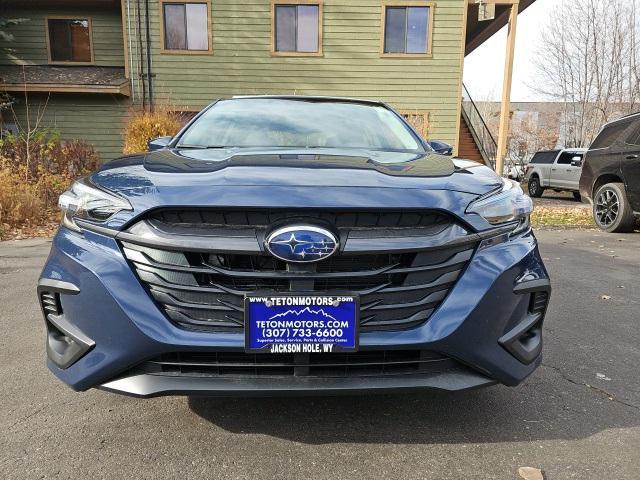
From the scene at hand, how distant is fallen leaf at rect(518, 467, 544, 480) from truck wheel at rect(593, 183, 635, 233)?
6.78m

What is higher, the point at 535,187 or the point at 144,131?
the point at 144,131

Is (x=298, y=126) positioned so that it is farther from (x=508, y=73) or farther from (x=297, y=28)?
(x=297, y=28)

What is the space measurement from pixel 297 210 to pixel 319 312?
36cm

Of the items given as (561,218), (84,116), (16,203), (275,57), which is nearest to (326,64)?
(275,57)

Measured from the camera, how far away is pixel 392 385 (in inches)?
68.4

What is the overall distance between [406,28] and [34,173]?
977 cm

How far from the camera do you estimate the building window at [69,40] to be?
14070mm

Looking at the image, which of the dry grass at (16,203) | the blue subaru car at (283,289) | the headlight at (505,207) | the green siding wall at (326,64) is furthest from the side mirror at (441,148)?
the green siding wall at (326,64)

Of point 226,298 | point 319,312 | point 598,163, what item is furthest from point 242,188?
point 598,163

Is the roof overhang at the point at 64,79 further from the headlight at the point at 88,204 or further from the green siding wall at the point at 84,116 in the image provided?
the headlight at the point at 88,204

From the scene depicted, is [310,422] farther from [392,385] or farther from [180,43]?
[180,43]

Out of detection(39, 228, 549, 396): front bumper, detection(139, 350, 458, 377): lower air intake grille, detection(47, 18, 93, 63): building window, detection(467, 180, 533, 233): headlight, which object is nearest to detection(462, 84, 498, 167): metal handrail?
detection(47, 18, 93, 63): building window

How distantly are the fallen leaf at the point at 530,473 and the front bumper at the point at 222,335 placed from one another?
33cm

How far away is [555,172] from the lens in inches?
→ 589
